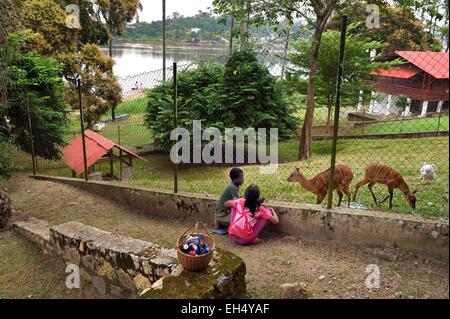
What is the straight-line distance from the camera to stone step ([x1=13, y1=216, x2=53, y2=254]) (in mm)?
5648

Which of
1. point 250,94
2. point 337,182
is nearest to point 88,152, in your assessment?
point 250,94

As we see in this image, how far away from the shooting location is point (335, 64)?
18906 millimetres

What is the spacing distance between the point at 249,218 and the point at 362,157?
674 cm

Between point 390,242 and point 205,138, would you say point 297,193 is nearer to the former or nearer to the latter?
point 390,242

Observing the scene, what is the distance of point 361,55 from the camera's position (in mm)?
18984

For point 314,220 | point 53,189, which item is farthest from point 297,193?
point 53,189

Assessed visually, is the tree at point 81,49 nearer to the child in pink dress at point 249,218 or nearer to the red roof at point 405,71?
the child in pink dress at point 249,218

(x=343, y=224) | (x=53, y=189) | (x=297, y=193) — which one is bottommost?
(x=53, y=189)

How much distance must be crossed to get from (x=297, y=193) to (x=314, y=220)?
2.18m

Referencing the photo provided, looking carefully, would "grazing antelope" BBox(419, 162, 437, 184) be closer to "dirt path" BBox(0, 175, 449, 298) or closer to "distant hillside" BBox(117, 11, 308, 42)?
"dirt path" BBox(0, 175, 449, 298)

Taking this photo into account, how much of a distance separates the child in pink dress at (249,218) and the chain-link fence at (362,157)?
902 millimetres

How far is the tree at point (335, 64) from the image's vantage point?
18.3 metres

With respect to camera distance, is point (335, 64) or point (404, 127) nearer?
point (404, 127)

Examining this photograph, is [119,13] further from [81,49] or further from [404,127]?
[404,127]
